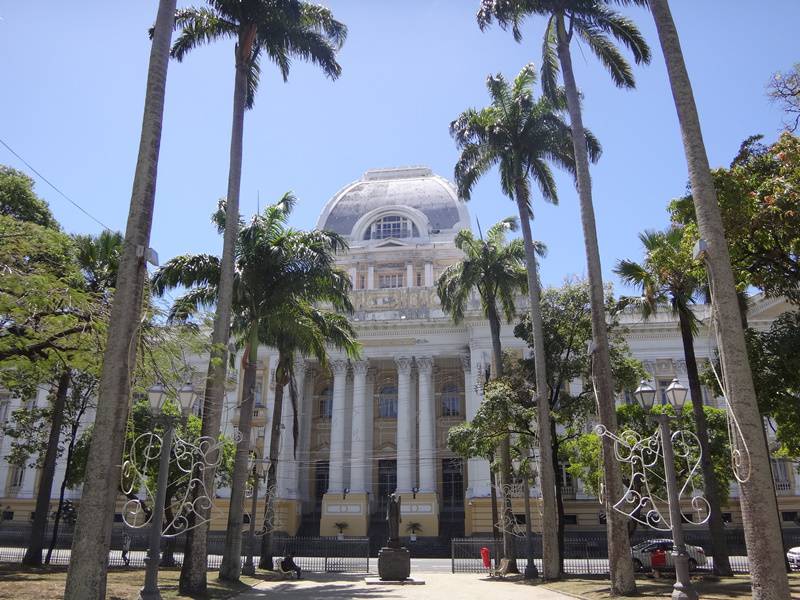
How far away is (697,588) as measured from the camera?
55.9ft

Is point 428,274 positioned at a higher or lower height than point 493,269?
higher

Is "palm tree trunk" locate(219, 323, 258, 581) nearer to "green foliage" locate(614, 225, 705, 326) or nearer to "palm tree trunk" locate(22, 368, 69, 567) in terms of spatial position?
"palm tree trunk" locate(22, 368, 69, 567)

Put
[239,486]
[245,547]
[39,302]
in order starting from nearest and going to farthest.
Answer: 1. [39,302]
2. [239,486]
3. [245,547]

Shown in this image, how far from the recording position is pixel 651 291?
22.1 meters

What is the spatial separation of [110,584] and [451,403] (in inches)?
1356

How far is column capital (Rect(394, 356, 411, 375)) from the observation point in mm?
45688

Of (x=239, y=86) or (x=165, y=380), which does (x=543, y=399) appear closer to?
(x=165, y=380)

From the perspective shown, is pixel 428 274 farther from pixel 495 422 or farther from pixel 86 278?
pixel 86 278

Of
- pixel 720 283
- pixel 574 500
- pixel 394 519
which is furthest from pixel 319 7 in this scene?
pixel 574 500

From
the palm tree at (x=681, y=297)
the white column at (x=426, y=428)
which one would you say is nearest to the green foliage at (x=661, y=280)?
the palm tree at (x=681, y=297)

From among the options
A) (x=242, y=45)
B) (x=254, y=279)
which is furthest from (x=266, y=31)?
(x=254, y=279)

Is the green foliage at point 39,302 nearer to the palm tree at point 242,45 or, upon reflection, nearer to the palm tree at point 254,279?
the palm tree at point 242,45

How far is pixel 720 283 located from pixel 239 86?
50.9 feet

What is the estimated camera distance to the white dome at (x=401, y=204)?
57.8m
